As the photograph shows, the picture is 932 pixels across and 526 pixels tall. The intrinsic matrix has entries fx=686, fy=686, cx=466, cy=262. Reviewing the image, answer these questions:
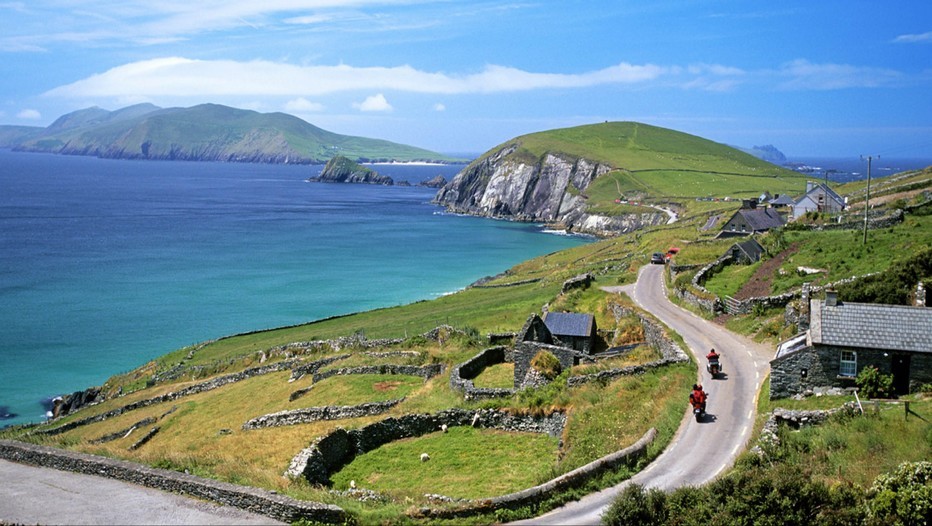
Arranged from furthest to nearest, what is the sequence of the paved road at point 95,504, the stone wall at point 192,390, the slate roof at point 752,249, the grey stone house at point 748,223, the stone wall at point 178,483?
the grey stone house at point 748,223 → the slate roof at point 752,249 → the stone wall at point 192,390 → the paved road at point 95,504 → the stone wall at point 178,483

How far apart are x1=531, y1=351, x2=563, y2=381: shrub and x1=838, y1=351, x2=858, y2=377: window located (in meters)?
11.9

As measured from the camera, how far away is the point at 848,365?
76.5ft

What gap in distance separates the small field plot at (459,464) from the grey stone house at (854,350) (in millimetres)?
8789

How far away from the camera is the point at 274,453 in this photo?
26.4 metres

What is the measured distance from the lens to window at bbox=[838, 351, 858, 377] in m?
23.2

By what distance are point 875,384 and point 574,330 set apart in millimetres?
17279

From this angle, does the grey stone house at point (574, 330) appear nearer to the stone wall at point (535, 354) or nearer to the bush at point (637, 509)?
the stone wall at point (535, 354)

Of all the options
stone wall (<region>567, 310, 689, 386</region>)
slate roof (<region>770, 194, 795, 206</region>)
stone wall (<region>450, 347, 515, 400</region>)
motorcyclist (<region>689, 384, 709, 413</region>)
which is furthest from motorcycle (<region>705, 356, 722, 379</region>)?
slate roof (<region>770, 194, 795, 206</region>)

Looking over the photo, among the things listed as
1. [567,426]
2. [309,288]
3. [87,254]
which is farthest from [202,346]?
[87,254]

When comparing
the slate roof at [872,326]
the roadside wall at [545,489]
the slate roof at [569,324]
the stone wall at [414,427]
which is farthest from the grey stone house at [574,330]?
the roadside wall at [545,489]

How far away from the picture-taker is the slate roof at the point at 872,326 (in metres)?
22.8

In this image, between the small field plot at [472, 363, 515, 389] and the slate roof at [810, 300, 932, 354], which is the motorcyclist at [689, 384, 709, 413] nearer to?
the slate roof at [810, 300, 932, 354]

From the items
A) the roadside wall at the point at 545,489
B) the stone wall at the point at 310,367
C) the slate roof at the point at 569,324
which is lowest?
the stone wall at the point at 310,367

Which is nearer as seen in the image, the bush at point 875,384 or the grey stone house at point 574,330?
the bush at point 875,384
